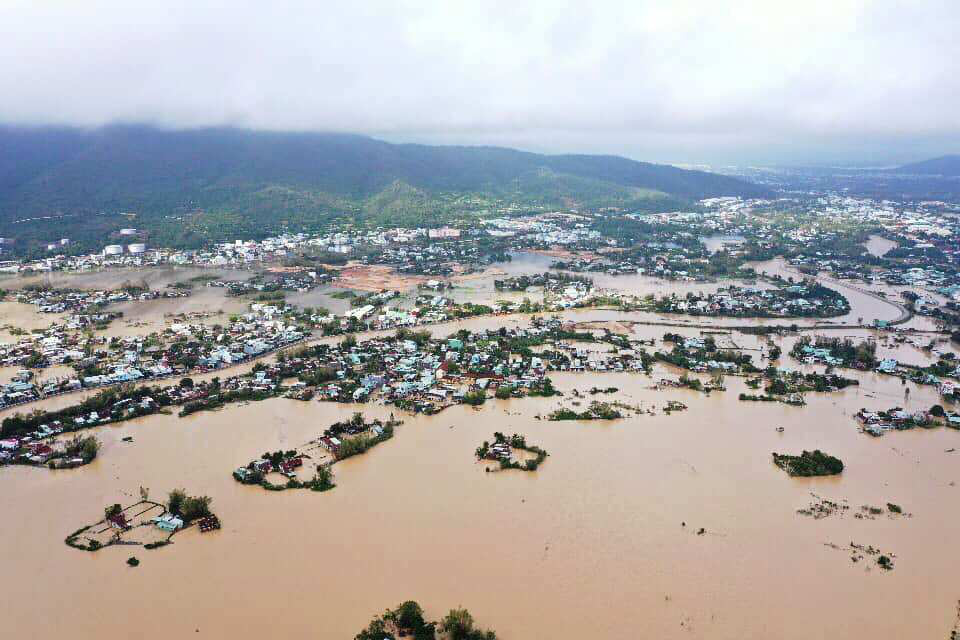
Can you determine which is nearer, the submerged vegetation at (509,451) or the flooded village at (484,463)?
the flooded village at (484,463)

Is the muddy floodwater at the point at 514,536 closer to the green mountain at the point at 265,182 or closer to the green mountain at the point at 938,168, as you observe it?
the green mountain at the point at 265,182

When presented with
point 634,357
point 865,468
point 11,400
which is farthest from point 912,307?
point 11,400

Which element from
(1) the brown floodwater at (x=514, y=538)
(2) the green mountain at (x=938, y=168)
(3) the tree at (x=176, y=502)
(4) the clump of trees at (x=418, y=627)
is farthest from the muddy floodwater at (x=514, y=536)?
(2) the green mountain at (x=938, y=168)

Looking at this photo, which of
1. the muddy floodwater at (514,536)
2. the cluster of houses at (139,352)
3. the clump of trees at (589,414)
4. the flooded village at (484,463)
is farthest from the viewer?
the cluster of houses at (139,352)

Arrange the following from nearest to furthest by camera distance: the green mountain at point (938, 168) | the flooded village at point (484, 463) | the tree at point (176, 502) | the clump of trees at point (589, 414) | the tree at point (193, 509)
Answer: the flooded village at point (484, 463), the tree at point (193, 509), the tree at point (176, 502), the clump of trees at point (589, 414), the green mountain at point (938, 168)

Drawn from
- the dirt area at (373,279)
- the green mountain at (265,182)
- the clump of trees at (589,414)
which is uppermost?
the green mountain at (265,182)

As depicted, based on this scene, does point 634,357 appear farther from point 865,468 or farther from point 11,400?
point 11,400
